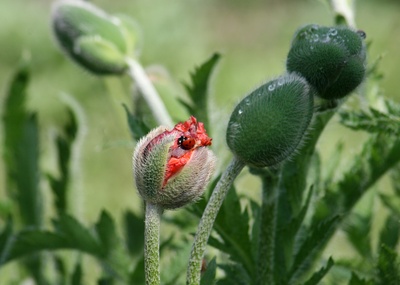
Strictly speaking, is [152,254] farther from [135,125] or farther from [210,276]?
[135,125]

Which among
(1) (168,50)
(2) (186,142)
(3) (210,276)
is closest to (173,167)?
(2) (186,142)

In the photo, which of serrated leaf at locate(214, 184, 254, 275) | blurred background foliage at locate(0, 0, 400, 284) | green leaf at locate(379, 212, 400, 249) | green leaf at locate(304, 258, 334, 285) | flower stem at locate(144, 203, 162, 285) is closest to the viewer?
flower stem at locate(144, 203, 162, 285)

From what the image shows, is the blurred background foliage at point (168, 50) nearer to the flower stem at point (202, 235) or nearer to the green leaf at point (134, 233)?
the green leaf at point (134, 233)

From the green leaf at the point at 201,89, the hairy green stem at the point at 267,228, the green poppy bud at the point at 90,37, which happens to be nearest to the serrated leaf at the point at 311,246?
the hairy green stem at the point at 267,228

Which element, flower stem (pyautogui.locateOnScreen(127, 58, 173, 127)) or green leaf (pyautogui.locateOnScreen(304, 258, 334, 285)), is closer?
green leaf (pyautogui.locateOnScreen(304, 258, 334, 285))

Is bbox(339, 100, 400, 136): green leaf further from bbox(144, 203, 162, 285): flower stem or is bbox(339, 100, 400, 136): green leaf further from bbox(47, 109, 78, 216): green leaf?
bbox(47, 109, 78, 216): green leaf

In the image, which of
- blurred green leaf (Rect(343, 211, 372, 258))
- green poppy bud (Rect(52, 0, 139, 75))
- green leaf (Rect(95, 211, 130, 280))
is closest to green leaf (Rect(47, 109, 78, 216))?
green poppy bud (Rect(52, 0, 139, 75))

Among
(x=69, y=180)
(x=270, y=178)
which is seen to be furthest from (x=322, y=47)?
(x=69, y=180)
